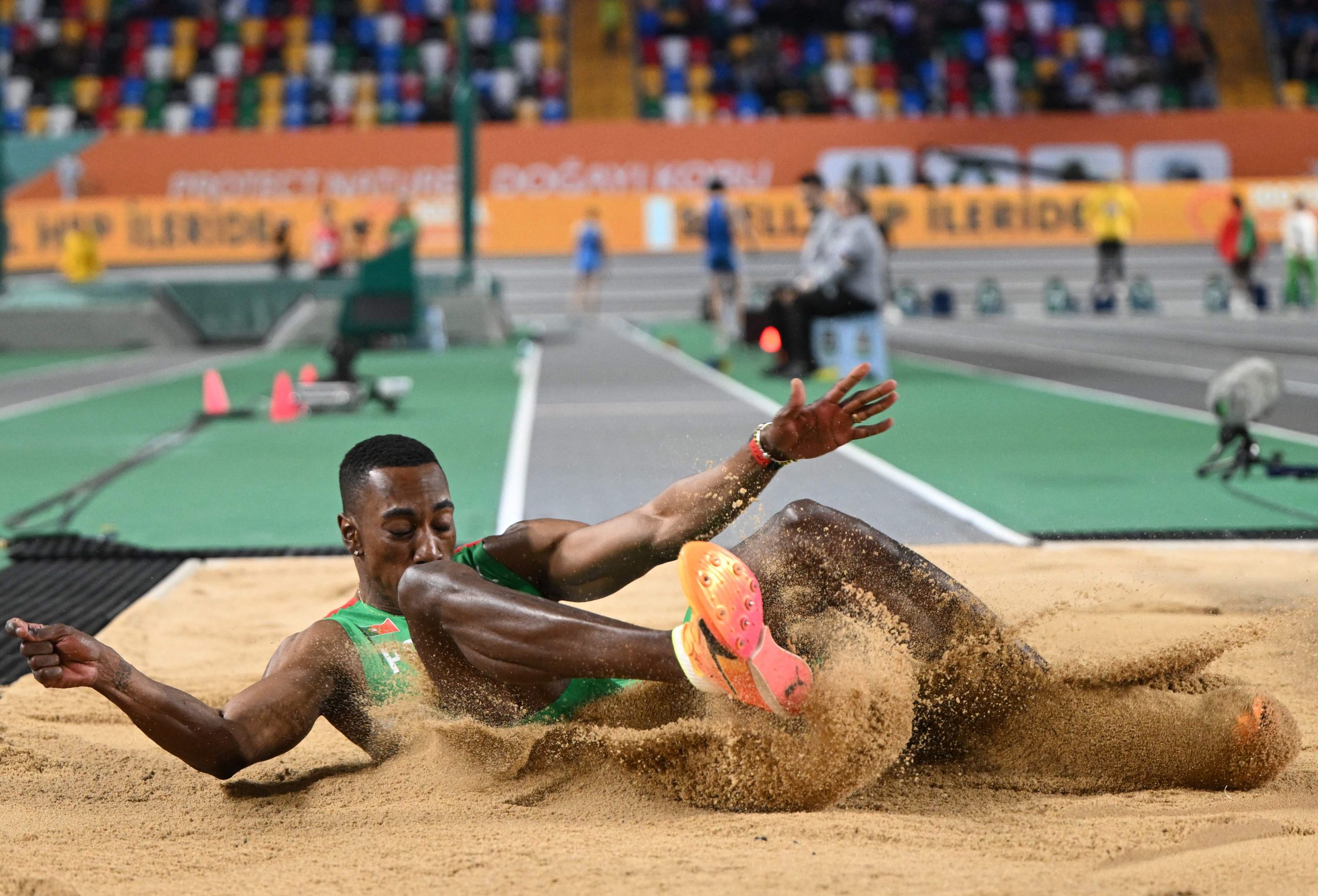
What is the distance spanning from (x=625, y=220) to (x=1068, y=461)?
77.3 feet

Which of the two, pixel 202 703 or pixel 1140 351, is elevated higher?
pixel 202 703

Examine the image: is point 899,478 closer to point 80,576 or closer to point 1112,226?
point 80,576

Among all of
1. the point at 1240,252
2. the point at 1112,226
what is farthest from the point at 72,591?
the point at 1112,226

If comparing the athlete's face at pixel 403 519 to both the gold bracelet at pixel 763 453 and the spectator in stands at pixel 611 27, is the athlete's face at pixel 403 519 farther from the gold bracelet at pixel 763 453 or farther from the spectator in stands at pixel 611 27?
the spectator in stands at pixel 611 27

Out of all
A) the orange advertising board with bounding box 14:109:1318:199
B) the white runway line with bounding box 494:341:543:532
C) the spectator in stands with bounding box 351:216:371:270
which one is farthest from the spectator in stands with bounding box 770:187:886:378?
the orange advertising board with bounding box 14:109:1318:199

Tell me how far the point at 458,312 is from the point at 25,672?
18.3 metres

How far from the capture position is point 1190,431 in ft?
35.5

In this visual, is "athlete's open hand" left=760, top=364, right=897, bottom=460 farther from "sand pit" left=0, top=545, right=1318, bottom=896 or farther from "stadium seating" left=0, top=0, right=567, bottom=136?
"stadium seating" left=0, top=0, right=567, bottom=136

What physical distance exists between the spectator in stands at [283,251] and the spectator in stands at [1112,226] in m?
16.6

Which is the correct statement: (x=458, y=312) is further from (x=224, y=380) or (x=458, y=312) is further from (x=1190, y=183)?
(x=1190, y=183)

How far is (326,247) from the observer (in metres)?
26.6

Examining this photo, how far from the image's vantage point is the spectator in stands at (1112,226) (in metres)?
29.2

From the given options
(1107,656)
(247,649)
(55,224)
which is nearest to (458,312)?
(55,224)

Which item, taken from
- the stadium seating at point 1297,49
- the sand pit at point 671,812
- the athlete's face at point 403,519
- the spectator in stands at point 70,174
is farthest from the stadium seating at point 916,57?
the athlete's face at point 403,519
